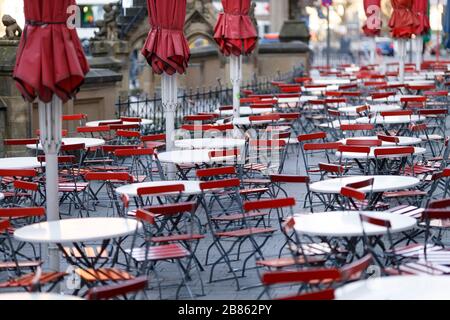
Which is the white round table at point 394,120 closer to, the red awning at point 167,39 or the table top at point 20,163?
the red awning at point 167,39

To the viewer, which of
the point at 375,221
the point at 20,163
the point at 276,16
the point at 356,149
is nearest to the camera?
the point at 375,221

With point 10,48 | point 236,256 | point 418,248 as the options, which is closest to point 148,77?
point 10,48

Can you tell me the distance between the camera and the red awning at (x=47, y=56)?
997 centimetres

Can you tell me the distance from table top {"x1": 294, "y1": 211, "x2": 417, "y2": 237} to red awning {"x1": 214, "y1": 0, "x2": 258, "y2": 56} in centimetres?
962

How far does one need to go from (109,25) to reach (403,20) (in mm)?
13701

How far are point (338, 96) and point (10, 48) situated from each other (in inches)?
265

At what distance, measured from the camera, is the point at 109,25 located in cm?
3584

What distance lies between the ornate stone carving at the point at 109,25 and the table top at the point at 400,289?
2781cm

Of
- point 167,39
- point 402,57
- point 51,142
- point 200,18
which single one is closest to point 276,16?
point 200,18

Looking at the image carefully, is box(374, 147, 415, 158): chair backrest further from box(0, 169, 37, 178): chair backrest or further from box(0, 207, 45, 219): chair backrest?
box(0, 207, 45, 219): chair backrest

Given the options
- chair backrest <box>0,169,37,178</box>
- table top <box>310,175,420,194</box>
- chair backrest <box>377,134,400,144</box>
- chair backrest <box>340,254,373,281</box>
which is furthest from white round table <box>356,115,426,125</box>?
chair backrest <box>340,254,373,281</box>

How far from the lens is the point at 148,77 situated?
39.7m

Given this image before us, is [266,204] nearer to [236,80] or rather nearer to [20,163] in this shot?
[20,163]
